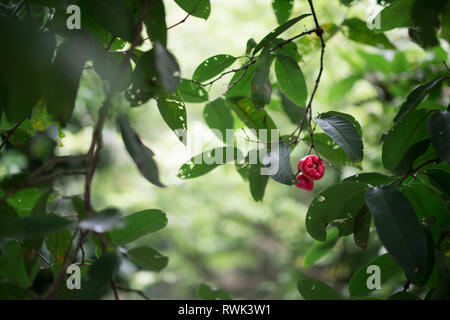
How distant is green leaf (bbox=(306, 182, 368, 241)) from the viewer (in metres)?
0.55

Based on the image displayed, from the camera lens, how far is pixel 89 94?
146 centimetres

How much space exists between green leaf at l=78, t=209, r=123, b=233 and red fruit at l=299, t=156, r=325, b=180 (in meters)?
0.34

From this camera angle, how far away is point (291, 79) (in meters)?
0.74

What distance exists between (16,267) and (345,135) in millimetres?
451

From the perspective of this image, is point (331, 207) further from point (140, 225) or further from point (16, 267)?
point (16, 267)

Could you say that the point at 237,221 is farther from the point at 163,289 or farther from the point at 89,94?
the point at 89,94

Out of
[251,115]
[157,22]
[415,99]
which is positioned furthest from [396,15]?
[157,22]

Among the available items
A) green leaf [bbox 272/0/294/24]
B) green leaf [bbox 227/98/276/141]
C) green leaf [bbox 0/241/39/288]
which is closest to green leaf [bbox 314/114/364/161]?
green leaf [bbox 227/98/276/141]

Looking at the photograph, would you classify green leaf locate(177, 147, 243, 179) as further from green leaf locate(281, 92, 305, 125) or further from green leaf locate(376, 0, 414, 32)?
green leaf locate(376, 0, 414, 32)

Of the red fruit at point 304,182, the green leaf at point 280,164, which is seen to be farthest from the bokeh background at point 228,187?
the green leaf at point 280,164

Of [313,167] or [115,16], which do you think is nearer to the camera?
[115,16]
